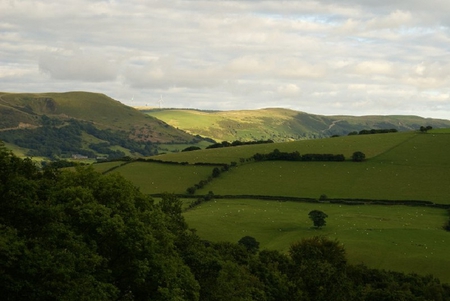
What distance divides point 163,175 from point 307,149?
45.6 m

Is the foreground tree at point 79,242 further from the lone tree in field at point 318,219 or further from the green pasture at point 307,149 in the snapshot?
the green pasture at point 307,149

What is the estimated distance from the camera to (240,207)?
13512cm

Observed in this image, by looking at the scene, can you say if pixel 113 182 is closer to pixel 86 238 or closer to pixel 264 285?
pixel 86 238

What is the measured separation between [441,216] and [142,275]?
320ft

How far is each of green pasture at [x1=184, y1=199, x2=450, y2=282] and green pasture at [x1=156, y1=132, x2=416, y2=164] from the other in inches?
1512

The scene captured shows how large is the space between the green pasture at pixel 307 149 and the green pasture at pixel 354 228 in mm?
38408

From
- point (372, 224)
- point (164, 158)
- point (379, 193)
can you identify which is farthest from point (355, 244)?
point (164, 158)

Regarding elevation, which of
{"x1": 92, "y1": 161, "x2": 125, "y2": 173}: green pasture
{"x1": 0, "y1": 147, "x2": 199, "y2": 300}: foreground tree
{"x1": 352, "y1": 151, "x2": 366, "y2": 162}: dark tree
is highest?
{"x1": 352, "y1": 151, "x2": 366, "y2": 162}: dark tree

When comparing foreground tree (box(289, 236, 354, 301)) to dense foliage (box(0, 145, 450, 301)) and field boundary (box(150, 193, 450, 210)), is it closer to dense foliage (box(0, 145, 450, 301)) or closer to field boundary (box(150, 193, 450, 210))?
dense foliage (box(0, 145, 450, 301))

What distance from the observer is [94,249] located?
4284 centimetres

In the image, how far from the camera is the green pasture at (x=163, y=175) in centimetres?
15562

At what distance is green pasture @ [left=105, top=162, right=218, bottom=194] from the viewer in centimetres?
15562

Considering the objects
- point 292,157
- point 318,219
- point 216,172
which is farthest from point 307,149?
point 318,219

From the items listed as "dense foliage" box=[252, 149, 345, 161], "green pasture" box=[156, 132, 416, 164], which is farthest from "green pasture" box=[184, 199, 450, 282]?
"green pasture" box=[156, 132, 416, 164]
